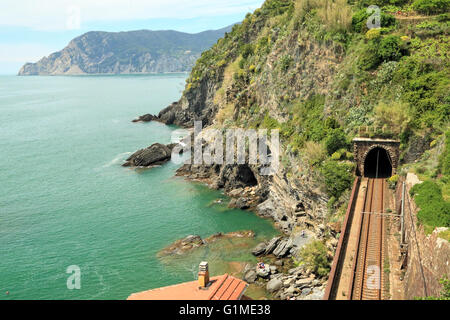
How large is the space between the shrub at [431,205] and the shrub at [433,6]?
117ft

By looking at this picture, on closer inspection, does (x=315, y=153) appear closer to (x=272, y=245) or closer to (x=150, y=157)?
(x=272, y=245)

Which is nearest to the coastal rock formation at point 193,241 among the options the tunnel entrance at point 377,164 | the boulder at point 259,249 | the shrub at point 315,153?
the boulder at point 259,249

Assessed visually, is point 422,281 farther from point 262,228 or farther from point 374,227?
point 262,228

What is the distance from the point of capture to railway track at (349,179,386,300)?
24109 mm

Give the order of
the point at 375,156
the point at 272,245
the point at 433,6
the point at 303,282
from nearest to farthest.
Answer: the point at 303,282
the point at 272,245
the point at 375,156
the point at 433,6

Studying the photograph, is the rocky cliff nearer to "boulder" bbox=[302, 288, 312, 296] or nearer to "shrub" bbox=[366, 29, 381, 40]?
"shrub" bbox=[366, 29, 381, 40]

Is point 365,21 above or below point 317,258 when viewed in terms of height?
above

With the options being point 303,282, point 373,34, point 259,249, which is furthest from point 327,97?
point 303,282

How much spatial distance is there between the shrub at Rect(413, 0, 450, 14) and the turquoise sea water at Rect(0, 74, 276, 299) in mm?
38630

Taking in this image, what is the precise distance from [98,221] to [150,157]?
2868cm

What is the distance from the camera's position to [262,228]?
2024 inches

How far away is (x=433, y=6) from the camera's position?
172ft

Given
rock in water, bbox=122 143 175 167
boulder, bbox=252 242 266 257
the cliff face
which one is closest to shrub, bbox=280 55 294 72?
the cliff face
